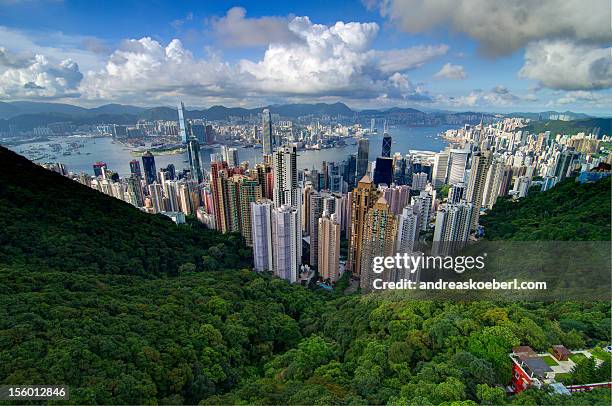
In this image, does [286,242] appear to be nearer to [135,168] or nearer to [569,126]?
[135,168]

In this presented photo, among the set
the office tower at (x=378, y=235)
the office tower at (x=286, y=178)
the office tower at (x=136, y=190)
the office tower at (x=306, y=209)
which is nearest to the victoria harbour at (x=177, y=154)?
the office tower at (x=136, y=190)

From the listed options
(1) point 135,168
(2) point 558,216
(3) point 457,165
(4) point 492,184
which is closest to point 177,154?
(1) point 135,168

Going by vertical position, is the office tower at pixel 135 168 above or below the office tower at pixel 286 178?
below

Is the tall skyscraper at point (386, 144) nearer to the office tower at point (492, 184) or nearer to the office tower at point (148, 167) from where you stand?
the office tower at point (492, 184)

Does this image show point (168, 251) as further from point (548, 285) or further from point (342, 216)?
point (548, 285)

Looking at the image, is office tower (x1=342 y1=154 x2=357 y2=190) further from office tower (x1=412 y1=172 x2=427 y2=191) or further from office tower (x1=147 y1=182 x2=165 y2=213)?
office tower (x1=147 y1=182 x2=165 y2=213)

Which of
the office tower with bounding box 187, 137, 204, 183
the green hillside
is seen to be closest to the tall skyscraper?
the green hillside
